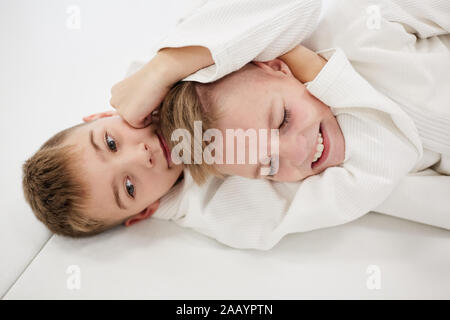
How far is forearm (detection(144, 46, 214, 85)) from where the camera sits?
0.86m

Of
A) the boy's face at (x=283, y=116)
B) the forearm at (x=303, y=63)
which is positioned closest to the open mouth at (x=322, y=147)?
the boy's face at (x=283, y=116)

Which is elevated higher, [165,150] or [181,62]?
[181,62]

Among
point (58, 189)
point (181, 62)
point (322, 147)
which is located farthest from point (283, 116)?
point (58, 189)

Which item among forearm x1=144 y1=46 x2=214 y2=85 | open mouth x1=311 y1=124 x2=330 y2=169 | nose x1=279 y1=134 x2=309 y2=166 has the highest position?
forearm x1=144 y1=46 x2=214 y2=85

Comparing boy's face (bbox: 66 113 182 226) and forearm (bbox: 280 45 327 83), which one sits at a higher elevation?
forearm (bbox: 280 45 327 83)

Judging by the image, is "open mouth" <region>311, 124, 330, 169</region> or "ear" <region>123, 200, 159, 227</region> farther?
"ear" <region>123, 200, 159, 227</region>

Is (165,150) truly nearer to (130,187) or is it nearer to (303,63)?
(130,187)

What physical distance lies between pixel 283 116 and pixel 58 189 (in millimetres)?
512

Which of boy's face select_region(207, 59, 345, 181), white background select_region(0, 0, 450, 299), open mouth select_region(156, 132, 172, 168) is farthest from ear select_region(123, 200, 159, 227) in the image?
boy's face select_region(207, 59, 345, 181)

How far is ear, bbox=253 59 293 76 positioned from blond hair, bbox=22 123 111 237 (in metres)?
0.45

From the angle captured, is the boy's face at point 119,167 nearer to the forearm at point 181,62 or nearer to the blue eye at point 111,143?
the blue eye at point 111,143

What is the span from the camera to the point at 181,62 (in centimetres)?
87

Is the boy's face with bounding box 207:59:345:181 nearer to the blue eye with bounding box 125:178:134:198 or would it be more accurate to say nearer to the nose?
the nose

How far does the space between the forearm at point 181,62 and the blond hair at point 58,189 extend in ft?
0.86
